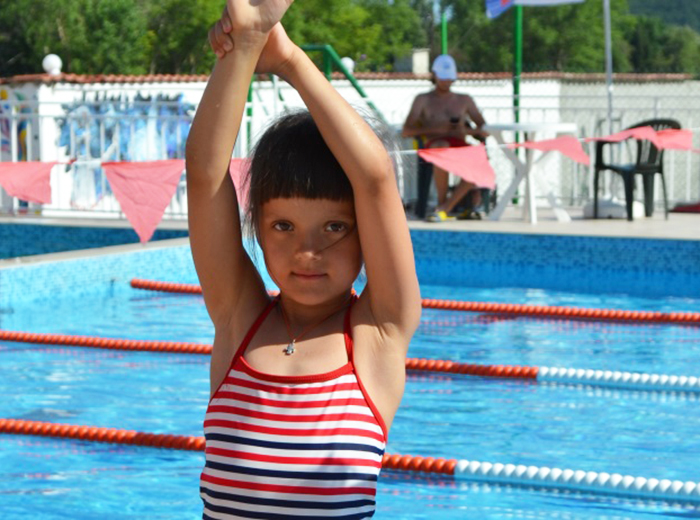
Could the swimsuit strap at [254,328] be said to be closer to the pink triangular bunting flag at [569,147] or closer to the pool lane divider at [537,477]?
the pool lane divider at [537,477]

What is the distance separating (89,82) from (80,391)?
9443 mm

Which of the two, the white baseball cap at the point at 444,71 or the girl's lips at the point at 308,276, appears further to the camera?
the white baseball cap at the point at 444,71

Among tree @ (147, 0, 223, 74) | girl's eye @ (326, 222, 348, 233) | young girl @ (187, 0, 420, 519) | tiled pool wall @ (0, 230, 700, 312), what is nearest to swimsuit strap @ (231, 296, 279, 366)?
young girl @ (187, 0, 420, 519)

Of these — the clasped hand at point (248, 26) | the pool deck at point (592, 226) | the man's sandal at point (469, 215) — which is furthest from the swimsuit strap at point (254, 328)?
the man's sandal at point (469, 215)

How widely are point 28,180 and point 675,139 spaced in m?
6.41

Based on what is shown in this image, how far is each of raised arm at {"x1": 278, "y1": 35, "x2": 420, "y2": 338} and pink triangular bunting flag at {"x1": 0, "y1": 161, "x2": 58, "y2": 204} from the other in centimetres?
617

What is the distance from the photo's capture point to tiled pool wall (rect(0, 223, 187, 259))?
11805 mm

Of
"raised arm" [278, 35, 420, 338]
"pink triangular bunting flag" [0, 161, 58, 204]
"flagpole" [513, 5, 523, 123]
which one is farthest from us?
"flagpole" [513, 5, 523, 123]

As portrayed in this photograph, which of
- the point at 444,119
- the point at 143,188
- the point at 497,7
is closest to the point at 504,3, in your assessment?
the point at 497,7

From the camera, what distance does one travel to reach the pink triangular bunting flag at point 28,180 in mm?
7906

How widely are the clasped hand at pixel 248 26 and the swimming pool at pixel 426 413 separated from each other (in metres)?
2.93

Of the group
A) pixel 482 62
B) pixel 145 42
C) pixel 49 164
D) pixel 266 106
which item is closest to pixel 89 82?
pixel 266 106

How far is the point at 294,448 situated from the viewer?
191 cm

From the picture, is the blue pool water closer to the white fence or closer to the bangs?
the bangs
